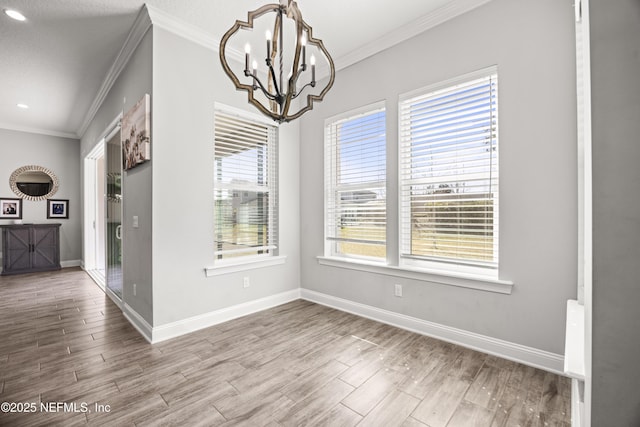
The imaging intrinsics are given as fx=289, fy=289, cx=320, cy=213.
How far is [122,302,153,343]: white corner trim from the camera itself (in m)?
2.64

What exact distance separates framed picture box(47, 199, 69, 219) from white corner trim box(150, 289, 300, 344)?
5.62 meters

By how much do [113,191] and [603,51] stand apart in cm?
480

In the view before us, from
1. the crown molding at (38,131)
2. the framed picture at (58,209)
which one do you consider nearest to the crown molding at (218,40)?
the crown molding at (38,131)

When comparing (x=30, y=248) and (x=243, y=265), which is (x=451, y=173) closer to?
(x=243, y=265)

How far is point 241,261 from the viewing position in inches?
131

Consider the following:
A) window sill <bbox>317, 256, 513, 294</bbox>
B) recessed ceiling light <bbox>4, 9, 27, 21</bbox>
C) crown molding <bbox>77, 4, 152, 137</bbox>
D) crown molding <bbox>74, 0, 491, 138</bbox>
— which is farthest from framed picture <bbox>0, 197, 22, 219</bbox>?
window sill <bbox>317, 256, 513, 294</bbox>

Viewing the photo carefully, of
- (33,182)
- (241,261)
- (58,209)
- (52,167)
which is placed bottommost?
(241,261)

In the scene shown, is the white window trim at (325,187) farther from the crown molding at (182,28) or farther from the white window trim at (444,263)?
the crown molding at (182,28)

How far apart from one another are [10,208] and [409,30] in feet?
25.4

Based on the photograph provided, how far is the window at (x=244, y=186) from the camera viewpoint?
320 centimetres

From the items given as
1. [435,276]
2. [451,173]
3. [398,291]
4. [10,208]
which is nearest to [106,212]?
[10,208]

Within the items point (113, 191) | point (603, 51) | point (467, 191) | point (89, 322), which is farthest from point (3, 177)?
A: point (603, 51)

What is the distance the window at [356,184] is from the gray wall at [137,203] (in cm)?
194

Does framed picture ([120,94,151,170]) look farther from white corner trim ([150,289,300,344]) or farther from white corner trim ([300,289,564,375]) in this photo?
white corner trim ([300,289,564,375])
